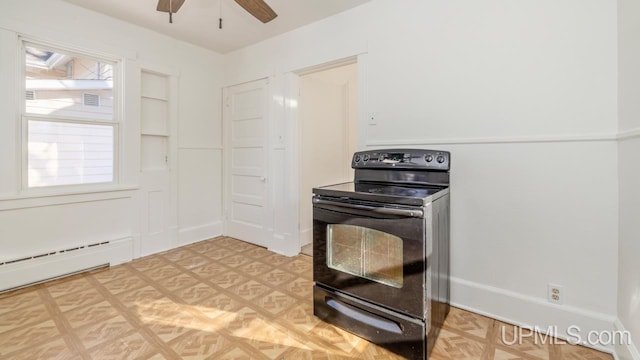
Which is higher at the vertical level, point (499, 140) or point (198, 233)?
point (499, 140)

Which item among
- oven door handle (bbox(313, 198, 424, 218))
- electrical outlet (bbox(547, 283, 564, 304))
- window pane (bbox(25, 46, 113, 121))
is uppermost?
window pane (bbox(25, 46, 113, 121))

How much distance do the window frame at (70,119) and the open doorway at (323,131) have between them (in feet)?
6.57

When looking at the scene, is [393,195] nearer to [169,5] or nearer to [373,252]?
[373,252]

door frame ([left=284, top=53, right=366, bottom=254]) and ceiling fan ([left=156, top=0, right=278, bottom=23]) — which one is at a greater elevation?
ceiling fan ([left=156, top=0, right=278, bottom=23])

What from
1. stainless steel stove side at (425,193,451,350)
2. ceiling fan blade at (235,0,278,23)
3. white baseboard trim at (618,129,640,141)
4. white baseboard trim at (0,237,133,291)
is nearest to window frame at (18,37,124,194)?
white baseboard trim at (0,237,133,291)

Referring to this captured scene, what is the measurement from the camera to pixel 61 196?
8.86 feet

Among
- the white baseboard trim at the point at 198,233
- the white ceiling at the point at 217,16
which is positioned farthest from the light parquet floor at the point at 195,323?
the white ceiling at the point at 217,16

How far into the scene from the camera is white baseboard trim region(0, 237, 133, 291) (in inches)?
95.0

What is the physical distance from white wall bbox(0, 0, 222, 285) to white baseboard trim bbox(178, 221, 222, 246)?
13 mm

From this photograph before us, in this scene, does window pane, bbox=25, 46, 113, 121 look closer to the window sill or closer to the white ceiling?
the white ceiling

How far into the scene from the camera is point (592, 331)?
167cm

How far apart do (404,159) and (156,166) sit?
297cm

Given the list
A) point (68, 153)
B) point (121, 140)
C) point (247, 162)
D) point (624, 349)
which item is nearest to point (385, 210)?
point (624, 349)

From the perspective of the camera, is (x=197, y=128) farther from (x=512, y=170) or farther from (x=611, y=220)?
(x=611, y=220)
